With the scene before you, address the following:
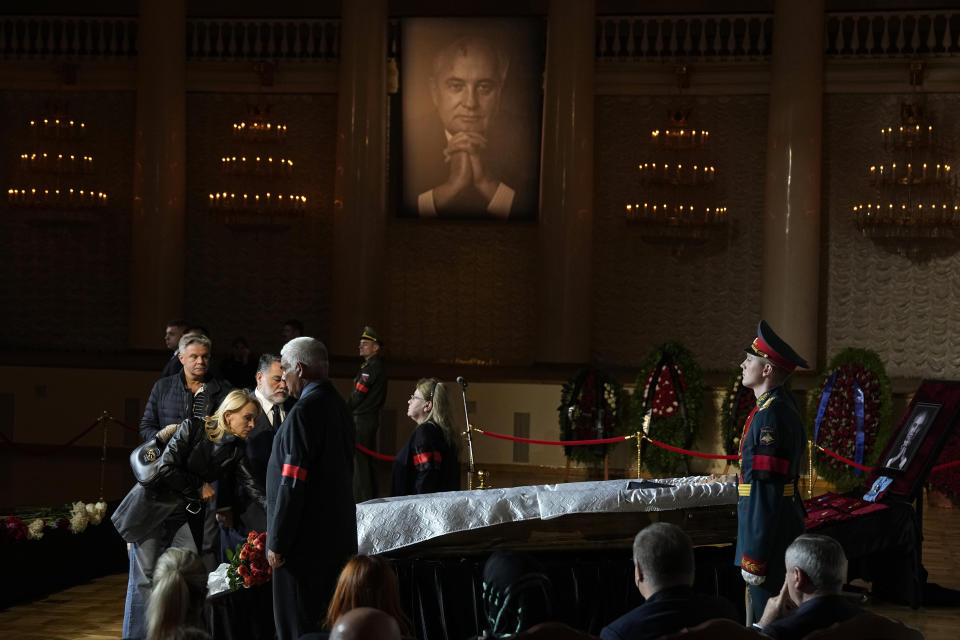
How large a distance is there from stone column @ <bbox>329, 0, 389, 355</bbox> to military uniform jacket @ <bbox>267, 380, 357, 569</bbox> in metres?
11.4

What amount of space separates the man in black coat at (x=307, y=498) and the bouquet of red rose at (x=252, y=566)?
590 mm

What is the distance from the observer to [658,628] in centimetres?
381

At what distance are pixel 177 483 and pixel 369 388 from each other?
16.3ft

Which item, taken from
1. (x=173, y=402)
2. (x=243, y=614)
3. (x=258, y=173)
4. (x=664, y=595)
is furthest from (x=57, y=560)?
(x=258, y=173)

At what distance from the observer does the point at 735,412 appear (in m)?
13.4

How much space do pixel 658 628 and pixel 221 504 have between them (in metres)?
3.51

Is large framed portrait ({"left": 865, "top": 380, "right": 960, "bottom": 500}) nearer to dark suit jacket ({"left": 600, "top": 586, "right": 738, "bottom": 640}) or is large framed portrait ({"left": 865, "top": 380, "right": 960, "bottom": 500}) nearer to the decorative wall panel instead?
dark suit jacket ({"left": 600, "top": 586, "right": 738, "bottom": 640})

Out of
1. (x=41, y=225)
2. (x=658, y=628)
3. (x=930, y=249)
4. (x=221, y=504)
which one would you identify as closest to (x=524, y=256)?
(x=930, y=249)

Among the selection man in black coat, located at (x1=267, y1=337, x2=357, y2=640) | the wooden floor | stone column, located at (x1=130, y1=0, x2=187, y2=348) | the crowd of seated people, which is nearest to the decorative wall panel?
stone column, located at (x1=130, y1=0, x2=187, y2=348)

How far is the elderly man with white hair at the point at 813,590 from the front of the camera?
4.08 metres

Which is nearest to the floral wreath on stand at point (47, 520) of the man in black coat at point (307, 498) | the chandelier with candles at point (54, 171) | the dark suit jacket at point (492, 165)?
the man in black coat at point (307, 498)

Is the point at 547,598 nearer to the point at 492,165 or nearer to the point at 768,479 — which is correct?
the point at 768,479

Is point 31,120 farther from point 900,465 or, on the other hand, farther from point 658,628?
point 658,628

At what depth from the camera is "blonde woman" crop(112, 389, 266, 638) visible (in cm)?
591
